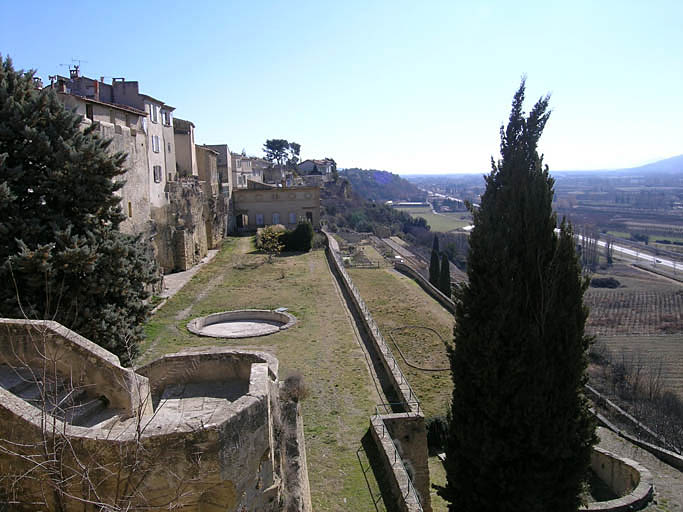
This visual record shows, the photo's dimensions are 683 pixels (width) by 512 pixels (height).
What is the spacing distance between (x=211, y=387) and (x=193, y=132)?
34.6m

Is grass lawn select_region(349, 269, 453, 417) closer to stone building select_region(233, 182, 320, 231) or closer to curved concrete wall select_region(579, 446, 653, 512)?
curved concrete wall select_region(579, 446, 653, 512)

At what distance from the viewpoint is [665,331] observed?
53062 mm

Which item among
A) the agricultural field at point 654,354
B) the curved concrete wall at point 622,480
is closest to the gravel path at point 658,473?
the curved concrete wall at point 622,480

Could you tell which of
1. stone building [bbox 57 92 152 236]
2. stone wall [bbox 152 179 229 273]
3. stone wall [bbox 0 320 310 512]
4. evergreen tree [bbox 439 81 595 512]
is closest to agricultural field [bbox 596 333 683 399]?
evergreen tree [bbox 439 81 595 512]

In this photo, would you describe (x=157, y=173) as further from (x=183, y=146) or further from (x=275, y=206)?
(x=275, y=206)

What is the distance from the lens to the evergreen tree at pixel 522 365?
10594 mm

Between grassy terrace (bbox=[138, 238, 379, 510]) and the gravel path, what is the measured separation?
8.65 metres

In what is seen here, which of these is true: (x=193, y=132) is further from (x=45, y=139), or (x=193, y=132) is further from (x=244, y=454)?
(x=244, y=454)

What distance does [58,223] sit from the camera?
12.9 metres

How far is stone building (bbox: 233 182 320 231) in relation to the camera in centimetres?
5138

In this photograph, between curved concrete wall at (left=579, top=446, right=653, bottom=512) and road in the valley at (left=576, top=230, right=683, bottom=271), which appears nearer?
curved concrete wall at (left=579, top=446, right=653, bottom=512)

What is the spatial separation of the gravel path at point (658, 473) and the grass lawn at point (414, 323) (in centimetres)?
558

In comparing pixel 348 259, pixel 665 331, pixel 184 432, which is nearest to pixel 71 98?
pixel 184 432

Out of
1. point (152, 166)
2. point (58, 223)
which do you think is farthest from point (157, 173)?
point (58, 223)
